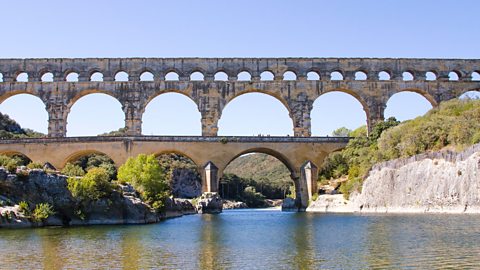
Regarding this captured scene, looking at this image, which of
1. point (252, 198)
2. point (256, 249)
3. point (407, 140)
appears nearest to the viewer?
point (256, 249)

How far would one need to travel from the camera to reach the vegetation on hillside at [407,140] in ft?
99.3

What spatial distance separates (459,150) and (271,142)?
1815cm

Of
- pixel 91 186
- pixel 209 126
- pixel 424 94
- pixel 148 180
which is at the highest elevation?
pixel 424 94

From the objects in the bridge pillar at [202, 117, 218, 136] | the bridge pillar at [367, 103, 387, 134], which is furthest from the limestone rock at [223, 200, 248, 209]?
the bridge pillar at [367, 103, 387, 134]

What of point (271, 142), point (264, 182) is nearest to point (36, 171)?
point (271, 142)

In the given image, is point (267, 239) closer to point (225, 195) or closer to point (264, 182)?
point (225, 195)

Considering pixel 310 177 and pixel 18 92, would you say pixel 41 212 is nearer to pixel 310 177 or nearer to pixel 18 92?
pixel 310 177

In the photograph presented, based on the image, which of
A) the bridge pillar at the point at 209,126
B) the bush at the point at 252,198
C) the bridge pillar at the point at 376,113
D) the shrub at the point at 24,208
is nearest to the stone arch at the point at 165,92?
the bridge pillar at the point at 209,126

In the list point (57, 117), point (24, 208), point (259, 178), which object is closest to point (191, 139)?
point (57, 117)

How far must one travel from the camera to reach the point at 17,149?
144 feet

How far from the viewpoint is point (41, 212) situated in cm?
2412

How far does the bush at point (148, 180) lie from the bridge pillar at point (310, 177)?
1347 cm

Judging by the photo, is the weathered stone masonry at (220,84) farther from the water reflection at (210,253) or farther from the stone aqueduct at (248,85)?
the water reflection at (210,253)

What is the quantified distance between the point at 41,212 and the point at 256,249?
12.5 metres
